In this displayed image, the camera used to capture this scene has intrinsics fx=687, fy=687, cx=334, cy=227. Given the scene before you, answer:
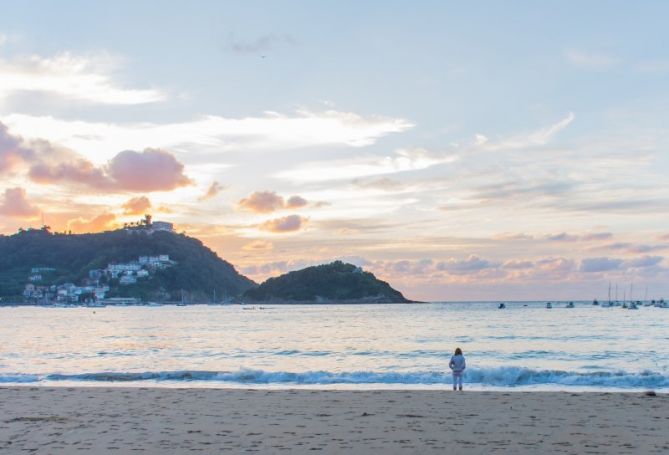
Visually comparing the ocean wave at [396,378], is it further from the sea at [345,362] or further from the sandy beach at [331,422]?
the sandy beach at [331,422]

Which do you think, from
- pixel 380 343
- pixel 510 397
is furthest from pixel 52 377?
pixel 380 343

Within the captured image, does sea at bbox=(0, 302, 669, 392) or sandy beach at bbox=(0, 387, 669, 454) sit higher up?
sandy beach at bbox=(0, 387, 669, 454)

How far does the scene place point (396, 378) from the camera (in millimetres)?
30469

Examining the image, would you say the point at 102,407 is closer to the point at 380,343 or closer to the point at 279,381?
the point at 279,381

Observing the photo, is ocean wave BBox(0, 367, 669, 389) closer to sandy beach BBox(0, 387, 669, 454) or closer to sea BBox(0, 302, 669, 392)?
sea BBox(0, 302, 669, 392)

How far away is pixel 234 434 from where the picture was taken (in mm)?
15102

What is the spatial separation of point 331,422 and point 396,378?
1419 cm

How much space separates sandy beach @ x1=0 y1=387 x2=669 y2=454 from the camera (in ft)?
45.1

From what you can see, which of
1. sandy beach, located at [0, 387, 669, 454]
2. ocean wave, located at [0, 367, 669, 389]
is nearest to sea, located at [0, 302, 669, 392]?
ocean wave, located at [0, 367, 669, 389]

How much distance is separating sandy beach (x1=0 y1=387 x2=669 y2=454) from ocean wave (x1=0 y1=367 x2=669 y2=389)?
680 centimetres

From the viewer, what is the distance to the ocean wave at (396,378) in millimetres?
29000

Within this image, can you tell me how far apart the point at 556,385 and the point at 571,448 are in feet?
52.3

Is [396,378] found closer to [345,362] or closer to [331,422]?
[345,362]

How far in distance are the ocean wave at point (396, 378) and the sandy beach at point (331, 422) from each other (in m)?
6.80
